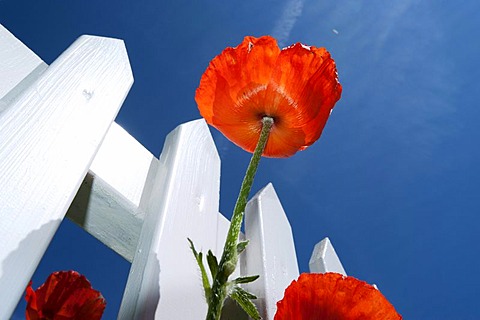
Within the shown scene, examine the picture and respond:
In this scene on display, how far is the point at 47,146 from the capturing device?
0.59 metres

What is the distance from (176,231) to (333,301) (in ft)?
1.21

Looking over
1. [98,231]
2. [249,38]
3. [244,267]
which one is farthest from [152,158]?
[249,38]

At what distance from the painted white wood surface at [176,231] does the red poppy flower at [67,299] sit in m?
0.17

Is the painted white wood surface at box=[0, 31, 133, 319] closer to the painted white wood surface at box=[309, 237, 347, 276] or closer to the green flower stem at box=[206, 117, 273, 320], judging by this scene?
the green flower stem at box=[206, 117, 273, 320]

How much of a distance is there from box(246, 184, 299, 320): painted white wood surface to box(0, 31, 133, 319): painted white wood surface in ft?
1.29

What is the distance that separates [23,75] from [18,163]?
25cm

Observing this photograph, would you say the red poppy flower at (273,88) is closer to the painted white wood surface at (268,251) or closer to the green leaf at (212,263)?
the green leaf at (212,263)

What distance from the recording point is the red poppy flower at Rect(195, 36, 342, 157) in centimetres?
50

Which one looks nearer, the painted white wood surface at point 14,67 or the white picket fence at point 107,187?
the white picket fence at point 107,187

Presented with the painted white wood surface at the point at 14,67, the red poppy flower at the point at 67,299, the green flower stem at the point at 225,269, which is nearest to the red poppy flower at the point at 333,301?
the green flower stem at the point at 225,269

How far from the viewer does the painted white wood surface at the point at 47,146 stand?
0.48 metres

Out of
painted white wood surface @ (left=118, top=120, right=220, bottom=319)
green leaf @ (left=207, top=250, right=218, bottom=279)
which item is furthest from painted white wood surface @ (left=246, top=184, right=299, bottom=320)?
green leaf @ (left=207, top=250, right=218, bottom=279)

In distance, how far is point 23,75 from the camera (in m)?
0.72

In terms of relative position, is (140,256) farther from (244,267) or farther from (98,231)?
(244,267)
